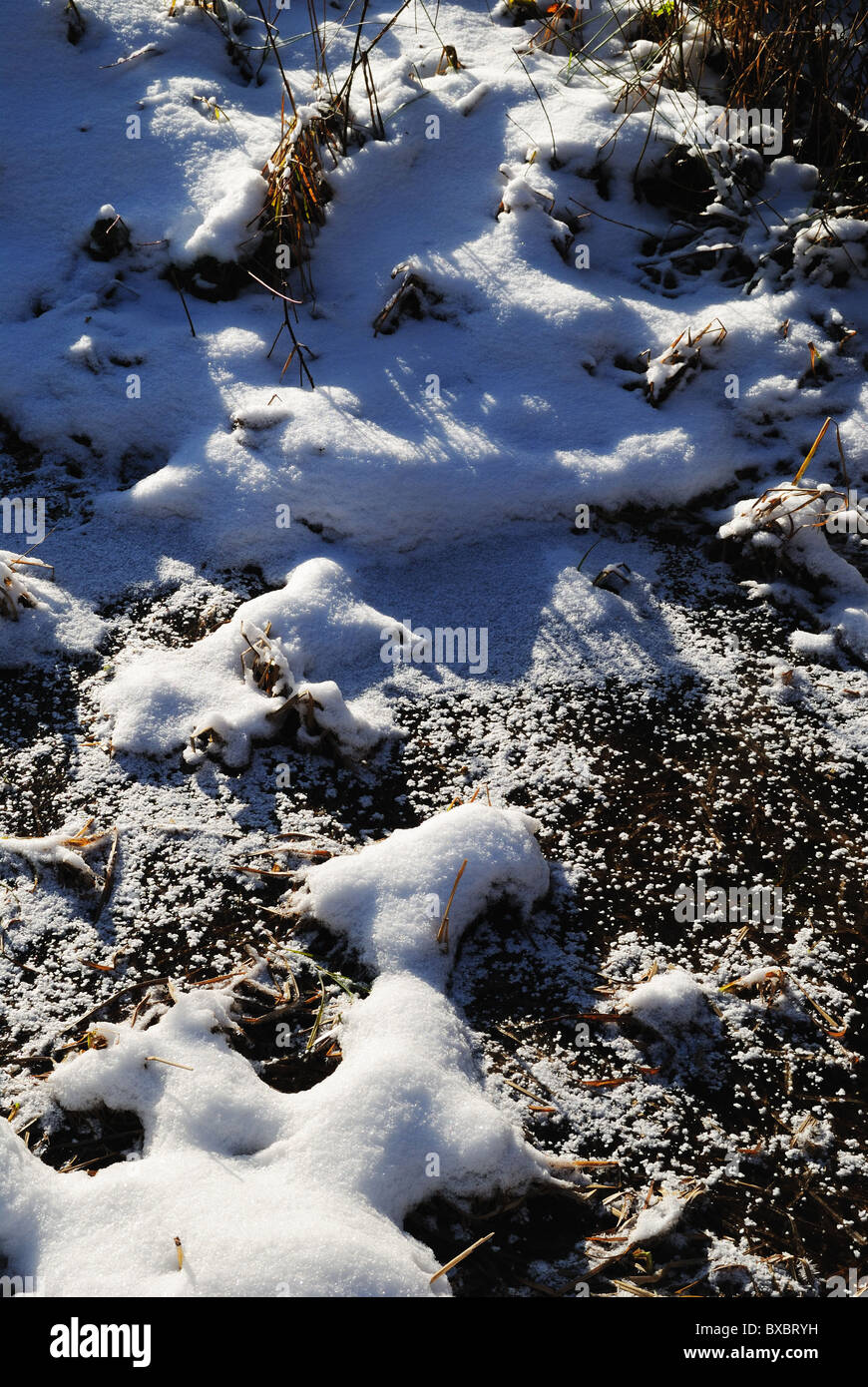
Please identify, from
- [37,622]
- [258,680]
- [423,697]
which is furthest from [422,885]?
[37,622]

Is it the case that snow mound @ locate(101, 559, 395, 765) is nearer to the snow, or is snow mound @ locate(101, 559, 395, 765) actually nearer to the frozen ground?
the frozen ground

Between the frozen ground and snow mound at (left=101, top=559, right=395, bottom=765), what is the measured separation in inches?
0.5

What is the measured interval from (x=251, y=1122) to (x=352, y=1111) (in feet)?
0.55

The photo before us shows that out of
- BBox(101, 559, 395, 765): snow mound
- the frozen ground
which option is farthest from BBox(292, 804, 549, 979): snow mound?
BBox(101, 559, 395, 765): snow mound

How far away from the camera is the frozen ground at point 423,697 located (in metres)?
1.58

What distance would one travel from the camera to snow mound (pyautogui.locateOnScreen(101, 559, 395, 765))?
7.23 ft

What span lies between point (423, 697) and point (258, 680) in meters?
0.40

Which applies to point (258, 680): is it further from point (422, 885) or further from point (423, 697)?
point (422, 885)

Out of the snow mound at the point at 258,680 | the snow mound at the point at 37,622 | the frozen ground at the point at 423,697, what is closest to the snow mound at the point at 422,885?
the frozen ground at the point at 423,697

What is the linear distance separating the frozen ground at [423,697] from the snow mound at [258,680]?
0.04 ft

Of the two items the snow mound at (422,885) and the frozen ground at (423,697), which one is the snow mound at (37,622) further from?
the snow mound at (422,885)

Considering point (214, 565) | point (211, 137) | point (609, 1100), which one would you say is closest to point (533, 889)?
point (609, 1100)

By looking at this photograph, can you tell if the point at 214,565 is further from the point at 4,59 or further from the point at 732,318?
the point at 4,59
